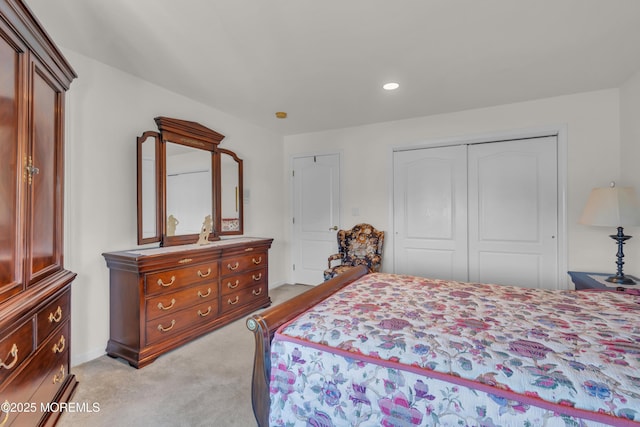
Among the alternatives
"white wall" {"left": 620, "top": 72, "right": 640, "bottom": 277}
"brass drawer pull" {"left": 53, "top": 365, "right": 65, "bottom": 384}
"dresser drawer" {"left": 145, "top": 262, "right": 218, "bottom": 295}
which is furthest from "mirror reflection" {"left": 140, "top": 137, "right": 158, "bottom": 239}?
"white wall" {"left": 620, "top": 72, "right": 640, "bottom": 277}

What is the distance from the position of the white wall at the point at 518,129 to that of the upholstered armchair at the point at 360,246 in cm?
17

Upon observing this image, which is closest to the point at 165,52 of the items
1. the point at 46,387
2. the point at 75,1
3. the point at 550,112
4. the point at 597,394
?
the point at 75,1

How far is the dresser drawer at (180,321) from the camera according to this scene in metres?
2.39

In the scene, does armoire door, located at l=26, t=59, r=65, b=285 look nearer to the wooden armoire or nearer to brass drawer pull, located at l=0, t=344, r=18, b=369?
the wooden armoire

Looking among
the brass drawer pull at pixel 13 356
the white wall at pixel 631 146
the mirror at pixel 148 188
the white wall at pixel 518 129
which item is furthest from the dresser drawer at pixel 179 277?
the white wall at pixel 631 146

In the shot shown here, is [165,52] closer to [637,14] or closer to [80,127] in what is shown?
[80,127]

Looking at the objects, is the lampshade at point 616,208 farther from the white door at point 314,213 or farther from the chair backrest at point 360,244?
the white door at point 314,213

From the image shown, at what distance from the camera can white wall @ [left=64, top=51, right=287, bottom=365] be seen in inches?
90.4

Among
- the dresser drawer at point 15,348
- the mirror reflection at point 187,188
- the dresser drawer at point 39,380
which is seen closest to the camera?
the dresser drawer at point 15,348

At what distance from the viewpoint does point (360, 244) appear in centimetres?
407

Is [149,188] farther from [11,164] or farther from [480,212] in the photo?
[480,212]

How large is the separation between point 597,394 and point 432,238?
300 cm

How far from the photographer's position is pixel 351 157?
4305 millimetres

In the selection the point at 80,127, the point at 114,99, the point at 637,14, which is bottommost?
the point at 80,127
